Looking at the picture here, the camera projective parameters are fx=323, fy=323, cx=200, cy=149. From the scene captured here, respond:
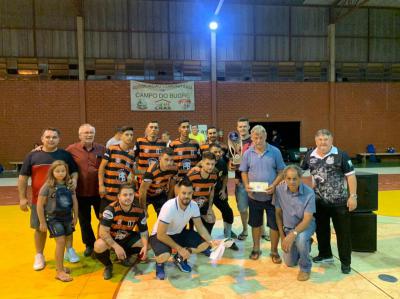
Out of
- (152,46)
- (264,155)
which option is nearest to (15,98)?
(152,46)

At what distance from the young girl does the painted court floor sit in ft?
1.15

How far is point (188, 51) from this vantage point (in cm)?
1588

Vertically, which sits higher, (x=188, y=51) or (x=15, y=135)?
(x=188, y=51)

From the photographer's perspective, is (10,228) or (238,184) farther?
(10,228)

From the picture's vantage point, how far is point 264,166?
4.35m

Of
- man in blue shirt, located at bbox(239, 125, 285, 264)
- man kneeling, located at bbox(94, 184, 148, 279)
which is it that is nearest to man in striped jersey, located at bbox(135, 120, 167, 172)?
man kneeling, located at bbox(94, 184, 148, 279)

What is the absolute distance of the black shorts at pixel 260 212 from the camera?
432 cm

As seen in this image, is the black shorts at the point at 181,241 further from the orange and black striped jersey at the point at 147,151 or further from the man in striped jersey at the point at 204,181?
the orange and black striped jersey at the point at 147,151

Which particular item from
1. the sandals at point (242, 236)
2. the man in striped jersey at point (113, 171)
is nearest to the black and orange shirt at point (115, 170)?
the man in striped jersey at point (113, 171)

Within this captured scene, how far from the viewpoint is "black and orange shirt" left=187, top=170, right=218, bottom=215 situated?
445cm

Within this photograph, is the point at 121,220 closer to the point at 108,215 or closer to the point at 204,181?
the point at 108,215

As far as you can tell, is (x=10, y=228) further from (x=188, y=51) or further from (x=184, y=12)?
(x=184, y=12)

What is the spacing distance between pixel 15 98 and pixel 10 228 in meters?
10.6

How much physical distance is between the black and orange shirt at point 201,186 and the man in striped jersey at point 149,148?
0.71 metres
